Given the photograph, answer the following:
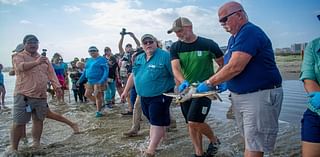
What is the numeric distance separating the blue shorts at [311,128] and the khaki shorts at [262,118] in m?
0.34

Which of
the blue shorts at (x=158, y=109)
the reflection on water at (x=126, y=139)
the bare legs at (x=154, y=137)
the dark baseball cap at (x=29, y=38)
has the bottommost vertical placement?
the reflection on water at (x=126, y=139)

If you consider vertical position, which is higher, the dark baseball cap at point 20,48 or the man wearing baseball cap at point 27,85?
the dark baseball cap at point 20,48

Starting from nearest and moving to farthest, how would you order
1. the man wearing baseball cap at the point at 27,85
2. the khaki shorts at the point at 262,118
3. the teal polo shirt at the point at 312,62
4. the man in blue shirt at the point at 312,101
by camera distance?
the man in blue shirt at the point at 312,101, the teal polo shirt at the point at 312,62, the khaki shorts at the point at 262,118, the man wearing baseball cap at the point at 27,85

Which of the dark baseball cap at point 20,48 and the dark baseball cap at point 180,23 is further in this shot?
the dark baseball cap at point 20,48

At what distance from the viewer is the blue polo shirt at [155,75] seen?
4.72 metres

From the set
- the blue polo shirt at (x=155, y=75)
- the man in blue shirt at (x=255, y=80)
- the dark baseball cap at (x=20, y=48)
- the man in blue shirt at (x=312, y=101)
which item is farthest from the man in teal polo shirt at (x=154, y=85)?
the man in blue shirt at (x=312, y=101)

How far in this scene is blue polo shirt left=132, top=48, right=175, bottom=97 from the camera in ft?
15.5

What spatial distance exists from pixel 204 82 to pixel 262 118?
69 centimetres

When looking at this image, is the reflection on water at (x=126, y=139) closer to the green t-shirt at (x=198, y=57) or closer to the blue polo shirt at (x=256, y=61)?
the green t-shirt at (x=198, y=57)

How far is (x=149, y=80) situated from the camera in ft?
15.5

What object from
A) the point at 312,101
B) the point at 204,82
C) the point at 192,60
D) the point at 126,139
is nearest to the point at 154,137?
the point at 192,60

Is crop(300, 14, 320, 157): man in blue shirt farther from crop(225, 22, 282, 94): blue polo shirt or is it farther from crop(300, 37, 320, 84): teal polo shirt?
crop(225, 22, 282, 94): blue polo shirt

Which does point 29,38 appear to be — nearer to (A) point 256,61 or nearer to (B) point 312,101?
(A) point 256,61

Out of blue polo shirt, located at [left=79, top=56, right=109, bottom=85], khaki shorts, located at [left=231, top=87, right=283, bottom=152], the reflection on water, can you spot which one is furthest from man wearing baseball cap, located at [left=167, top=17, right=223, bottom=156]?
blue polo shirt, located at [left=79, top=56, right=109, bottom=85]
